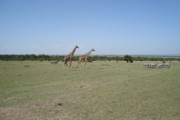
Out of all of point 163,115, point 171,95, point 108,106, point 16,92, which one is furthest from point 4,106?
point 171,95

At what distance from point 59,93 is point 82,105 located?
2.62 m

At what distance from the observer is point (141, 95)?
407 inches

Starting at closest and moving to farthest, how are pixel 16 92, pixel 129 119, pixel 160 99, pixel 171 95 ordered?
pixel 129 119, pixel 160 99, pixel 171 95, pixel 16 92

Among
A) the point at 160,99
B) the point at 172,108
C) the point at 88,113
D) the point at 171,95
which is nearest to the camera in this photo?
the point at 88,113

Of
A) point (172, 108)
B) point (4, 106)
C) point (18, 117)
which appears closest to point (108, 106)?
point (172, 108)

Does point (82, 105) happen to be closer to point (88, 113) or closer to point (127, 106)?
point (88, 113)

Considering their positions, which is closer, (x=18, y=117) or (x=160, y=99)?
Answer: (x=18, y=117)

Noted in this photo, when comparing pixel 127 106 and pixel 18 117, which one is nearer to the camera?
pixel 18 117

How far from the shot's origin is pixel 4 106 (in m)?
8.32

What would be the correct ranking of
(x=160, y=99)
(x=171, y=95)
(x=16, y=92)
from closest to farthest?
(x=160, y=99), (x=171, y=95), (x=16, y=92)

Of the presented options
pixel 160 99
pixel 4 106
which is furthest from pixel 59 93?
pixel 160 99

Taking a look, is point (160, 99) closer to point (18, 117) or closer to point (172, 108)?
point (172, 108)

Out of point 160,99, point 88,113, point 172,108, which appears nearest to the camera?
point 88,113

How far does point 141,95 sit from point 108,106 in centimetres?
259
